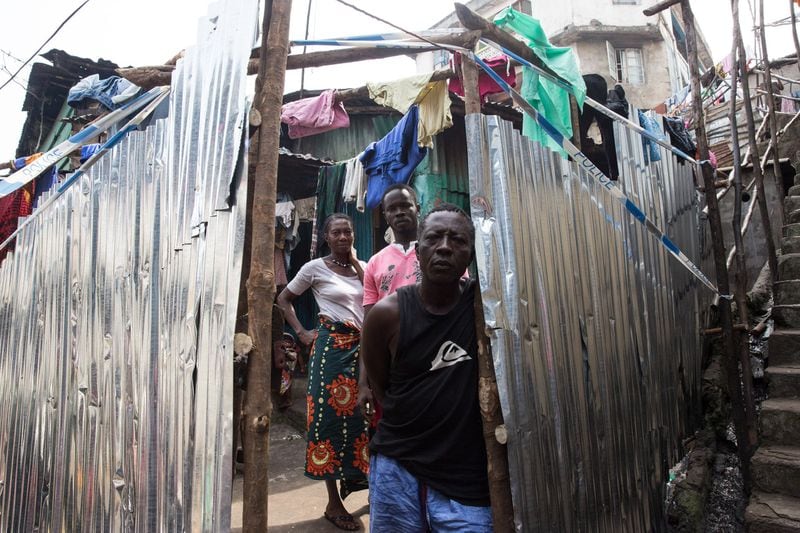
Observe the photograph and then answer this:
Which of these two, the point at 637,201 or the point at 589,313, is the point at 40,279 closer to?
the point at 589,313

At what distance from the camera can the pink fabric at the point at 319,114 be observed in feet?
22.6

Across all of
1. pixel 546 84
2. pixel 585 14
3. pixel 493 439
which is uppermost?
pixel 585 14

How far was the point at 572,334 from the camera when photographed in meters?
2.40

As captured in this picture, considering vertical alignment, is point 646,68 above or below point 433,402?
above

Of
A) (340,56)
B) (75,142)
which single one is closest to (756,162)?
(340,56)

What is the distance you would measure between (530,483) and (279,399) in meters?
4.82

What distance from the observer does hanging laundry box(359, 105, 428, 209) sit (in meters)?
5.53

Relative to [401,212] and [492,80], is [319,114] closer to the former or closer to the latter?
[492,80]

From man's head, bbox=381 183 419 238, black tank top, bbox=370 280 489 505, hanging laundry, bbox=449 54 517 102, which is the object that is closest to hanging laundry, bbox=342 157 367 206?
hanging laundry, bbox=449 54 517 102

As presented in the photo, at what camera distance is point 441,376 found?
193cm

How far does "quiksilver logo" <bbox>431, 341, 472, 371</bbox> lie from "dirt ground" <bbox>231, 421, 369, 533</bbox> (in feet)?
6.99

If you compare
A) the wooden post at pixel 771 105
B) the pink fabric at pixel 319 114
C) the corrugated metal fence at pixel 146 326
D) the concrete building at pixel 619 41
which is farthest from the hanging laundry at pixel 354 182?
the concrete building at pixel 619 41

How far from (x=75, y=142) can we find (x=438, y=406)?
221cm

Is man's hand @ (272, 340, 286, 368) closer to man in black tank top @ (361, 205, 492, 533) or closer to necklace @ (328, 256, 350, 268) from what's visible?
necklace @ (328, 256, 350, 268)
